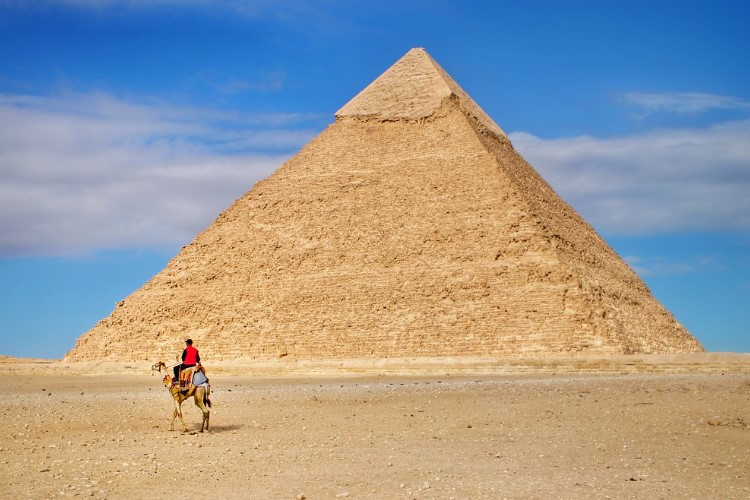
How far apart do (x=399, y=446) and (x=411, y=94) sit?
34.2m

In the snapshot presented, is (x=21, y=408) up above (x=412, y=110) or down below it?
below

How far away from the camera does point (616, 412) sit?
13.9m

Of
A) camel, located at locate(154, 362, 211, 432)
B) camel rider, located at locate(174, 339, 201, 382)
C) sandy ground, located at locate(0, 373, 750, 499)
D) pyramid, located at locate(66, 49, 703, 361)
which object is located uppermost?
pyramid, located at locate(66, 49, 703, 361)

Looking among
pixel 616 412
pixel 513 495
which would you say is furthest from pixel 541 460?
pixel 616 412

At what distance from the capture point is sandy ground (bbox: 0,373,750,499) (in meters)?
8.68

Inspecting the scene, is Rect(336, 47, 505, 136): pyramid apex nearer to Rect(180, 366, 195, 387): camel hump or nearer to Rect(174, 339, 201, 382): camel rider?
Rect(174, 339, 201, 382): camel rider

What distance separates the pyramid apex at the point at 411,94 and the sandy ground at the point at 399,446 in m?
26.6

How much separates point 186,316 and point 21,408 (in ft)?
74.1

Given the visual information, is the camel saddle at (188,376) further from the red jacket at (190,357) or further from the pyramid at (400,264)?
the pyramid at (400,264)

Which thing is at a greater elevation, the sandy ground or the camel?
the camel

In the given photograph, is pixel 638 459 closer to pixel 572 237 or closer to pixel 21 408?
pixel 21 408

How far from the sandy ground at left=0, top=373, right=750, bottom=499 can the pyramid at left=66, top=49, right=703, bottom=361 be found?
14391mm

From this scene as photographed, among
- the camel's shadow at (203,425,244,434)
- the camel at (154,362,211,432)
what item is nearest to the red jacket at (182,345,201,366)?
the camel at (154,362,211,432)

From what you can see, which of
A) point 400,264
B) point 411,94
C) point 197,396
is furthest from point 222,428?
point 411,94
